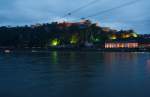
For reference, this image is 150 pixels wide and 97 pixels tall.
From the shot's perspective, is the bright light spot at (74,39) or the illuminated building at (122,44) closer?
the illuminated building at (122,44)

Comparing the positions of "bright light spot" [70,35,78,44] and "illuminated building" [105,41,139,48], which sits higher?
"bright light spot" [70,35,78,44]

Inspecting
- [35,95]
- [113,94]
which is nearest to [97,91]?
[113,94]

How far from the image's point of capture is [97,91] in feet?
48.2

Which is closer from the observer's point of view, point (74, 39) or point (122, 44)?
point (122, 44)

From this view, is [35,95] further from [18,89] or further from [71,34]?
[71,34]

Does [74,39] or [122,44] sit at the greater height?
[74,39]

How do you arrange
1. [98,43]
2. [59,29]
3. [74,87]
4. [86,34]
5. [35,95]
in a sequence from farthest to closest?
[59,29], [86,34], [98,43], [74,87], [35,95]

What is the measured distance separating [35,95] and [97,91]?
2.68 metres

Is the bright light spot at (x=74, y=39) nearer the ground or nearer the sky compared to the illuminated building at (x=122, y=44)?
nearer the sky

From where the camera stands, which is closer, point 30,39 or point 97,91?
point 97,91

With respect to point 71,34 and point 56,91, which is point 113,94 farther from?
point 71,34

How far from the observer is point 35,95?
1359 centimetres

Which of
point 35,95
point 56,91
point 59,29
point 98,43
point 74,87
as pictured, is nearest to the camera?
point 35,95

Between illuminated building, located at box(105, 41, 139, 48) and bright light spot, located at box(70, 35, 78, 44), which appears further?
bright light spot, located at box(70, 35, 78, 44)
